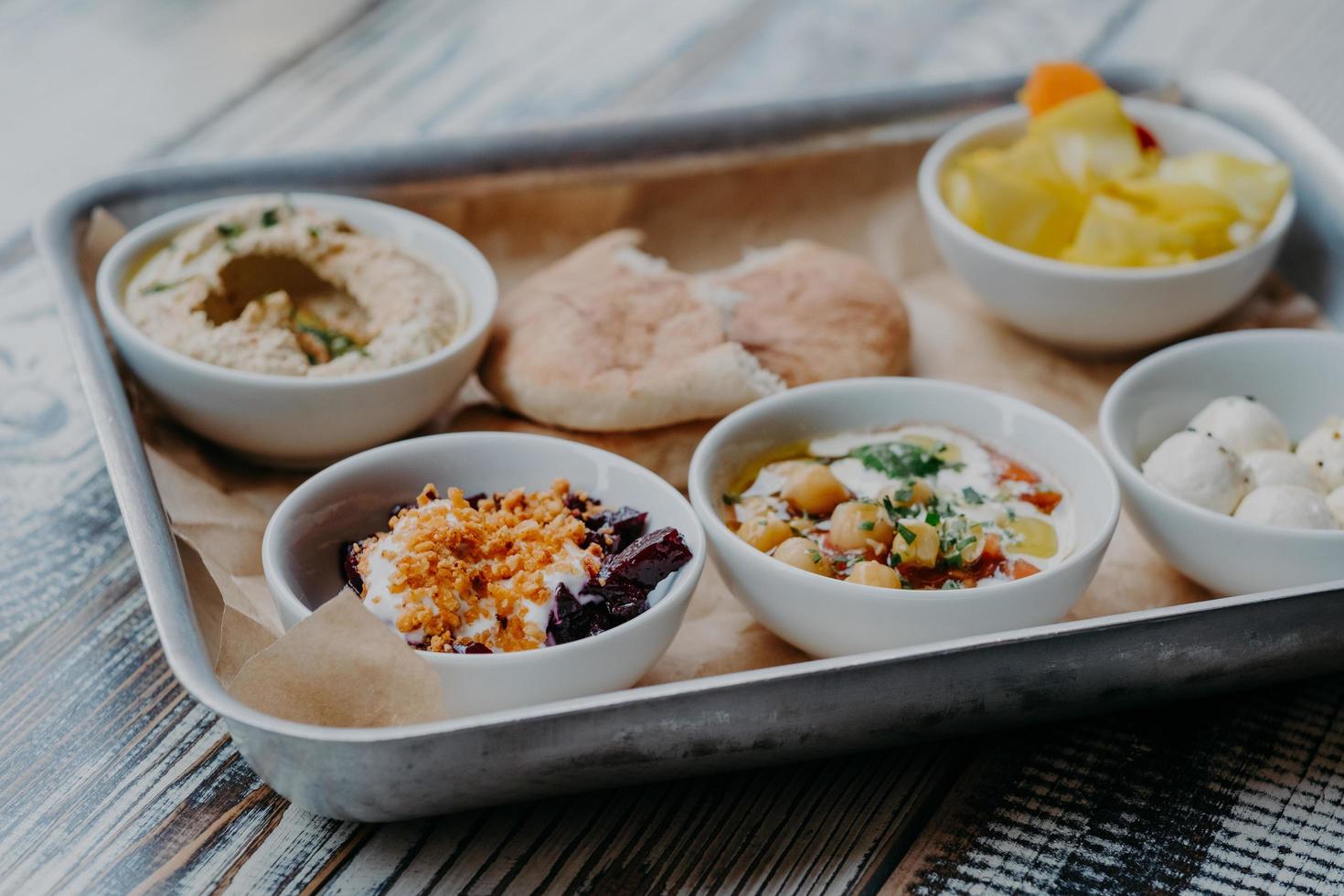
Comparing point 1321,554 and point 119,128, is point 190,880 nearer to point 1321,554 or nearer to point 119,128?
point 1321,554

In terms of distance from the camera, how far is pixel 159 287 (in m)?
2.65

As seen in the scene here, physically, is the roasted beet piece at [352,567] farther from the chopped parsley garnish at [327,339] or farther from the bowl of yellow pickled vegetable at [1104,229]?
the bowl of yellow pickled vegetable at [1104,229]

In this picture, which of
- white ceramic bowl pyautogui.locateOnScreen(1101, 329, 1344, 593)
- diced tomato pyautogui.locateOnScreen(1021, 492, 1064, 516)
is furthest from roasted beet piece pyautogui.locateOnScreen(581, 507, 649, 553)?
white ceramic bowl pyautogui.locateOnScreen(1101, 329, 1344, 593)

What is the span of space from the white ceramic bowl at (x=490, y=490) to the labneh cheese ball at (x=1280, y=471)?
0.98m

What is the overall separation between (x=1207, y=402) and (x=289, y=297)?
1.84m

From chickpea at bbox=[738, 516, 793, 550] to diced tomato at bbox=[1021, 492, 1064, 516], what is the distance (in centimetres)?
43

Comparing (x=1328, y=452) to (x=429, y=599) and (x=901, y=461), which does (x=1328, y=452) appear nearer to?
(x=901, y=461)

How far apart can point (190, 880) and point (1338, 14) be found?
4506 mm

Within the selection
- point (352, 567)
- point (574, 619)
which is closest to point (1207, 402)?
point (574, 619)

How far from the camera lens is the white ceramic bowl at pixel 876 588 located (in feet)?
6.53

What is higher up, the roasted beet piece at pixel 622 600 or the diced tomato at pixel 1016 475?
the roasted beet piece at pixel 622 600

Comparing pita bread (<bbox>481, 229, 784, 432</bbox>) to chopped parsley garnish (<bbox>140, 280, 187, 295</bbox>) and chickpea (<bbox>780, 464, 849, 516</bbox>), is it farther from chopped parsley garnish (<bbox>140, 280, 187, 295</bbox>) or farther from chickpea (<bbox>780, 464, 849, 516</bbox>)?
chopped parsley garnish (<bbox>140, 280, 187, 295</bbox>)

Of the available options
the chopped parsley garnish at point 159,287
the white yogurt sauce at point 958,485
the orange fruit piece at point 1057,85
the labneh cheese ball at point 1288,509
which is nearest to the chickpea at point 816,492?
the white yogurt sauce at point 958,485

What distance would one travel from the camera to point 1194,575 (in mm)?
2295
